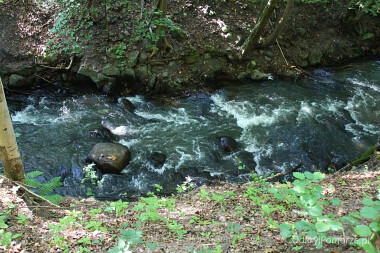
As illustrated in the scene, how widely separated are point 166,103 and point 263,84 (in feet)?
12.4

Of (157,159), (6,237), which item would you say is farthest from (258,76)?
(6,237)

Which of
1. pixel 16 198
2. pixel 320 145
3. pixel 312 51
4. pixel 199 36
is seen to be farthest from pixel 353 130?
pixel 16 198

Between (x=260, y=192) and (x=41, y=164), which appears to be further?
(x=41, y=164)

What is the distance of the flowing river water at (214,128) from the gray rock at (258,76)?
226 millimetres

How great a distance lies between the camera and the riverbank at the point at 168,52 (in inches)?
381

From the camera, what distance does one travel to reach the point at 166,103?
31.6ft

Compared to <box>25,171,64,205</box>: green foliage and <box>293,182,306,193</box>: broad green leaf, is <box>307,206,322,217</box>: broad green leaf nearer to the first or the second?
<box>293,182,306,193</box>: broad green leaf

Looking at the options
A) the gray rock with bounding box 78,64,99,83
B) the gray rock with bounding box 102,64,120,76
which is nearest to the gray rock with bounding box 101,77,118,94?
the gray rock with bounding box 102,64,120,76

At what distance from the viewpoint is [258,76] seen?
35.5 feet

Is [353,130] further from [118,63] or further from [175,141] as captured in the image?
[118,63]

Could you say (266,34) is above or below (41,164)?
above

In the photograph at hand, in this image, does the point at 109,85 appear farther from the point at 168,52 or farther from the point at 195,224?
the point at 195,224

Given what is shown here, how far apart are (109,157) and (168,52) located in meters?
4.92

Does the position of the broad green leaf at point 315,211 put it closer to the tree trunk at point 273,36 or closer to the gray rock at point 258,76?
the gray rock at point 258,76
